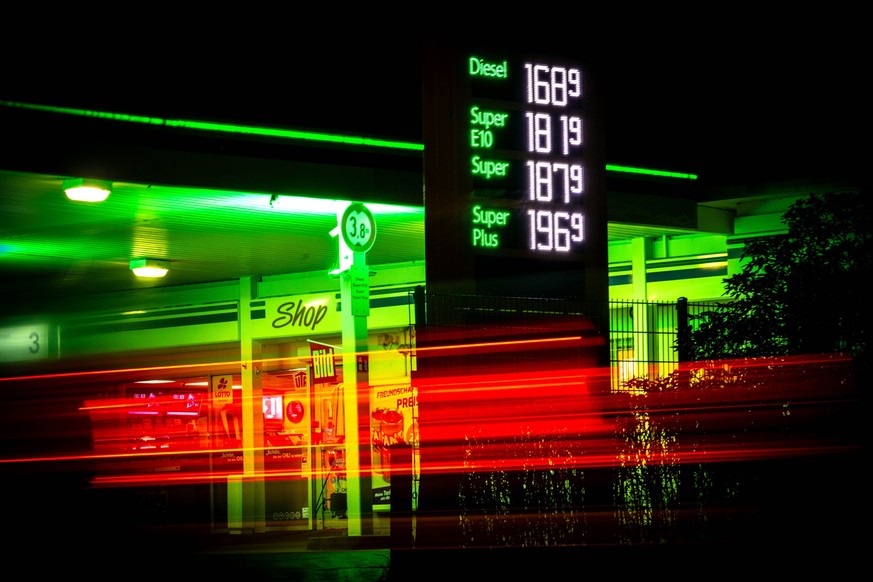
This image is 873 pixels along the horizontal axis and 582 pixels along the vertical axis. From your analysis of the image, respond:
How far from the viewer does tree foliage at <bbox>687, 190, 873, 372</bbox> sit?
1166 cm

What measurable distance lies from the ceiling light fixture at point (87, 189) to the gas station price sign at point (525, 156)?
5.20 m

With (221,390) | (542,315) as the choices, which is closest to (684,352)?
(542,315)

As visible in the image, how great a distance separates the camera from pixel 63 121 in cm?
1451

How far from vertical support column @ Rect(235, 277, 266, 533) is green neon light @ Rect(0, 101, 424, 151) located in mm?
8421

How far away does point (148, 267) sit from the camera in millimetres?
21422

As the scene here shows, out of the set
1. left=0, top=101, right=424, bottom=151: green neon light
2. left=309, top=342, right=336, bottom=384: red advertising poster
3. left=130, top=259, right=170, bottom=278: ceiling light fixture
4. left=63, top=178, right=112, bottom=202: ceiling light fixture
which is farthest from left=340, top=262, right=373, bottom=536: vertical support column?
left=130, top=259, right=170, bottom=278: ceiling light fixture

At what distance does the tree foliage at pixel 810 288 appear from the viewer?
1166 centimetres

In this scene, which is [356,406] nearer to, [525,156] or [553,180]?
[553,180]

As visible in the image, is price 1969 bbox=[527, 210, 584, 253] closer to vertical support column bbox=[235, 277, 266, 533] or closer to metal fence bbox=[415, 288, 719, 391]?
metal fence bbox=[415, 288, 719, 391]

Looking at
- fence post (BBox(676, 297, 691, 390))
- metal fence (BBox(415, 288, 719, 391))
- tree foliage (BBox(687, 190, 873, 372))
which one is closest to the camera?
tree foliage (BBox(687, 190, 873, 372))

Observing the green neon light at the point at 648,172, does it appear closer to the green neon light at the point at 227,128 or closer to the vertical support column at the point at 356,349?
the green neon light at the point at 227,128

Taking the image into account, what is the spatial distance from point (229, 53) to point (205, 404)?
9627 mm

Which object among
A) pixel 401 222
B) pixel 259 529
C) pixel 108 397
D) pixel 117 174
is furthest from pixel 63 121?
pixel 259 529

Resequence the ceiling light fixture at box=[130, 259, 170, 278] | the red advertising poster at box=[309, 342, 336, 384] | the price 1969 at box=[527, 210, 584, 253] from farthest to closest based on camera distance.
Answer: the ceiling light fixture at box=[130, 259, 170, 278], the red advertising poster at box=[309, 342, 336, 384], the price 1969 at box=[527, 210, 584, 253]
